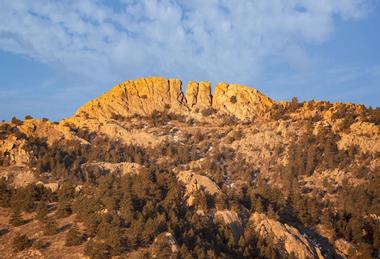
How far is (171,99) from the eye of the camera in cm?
7644

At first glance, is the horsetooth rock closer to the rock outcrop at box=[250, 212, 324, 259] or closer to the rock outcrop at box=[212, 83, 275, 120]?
the rock outcrop at box=[212, 83, 275, 120]

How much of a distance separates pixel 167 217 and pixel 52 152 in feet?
81.4

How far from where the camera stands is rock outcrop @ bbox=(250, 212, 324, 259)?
117 ft

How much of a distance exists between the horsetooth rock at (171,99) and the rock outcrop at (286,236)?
3574cm

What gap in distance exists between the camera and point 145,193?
1575 inches

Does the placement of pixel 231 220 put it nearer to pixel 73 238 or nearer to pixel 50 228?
pixel 73 238

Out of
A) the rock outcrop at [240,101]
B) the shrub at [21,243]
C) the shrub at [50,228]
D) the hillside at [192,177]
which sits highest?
the rock outcrop at [240,101]

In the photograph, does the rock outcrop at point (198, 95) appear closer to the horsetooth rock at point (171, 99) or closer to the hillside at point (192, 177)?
the horsetooth rock at point (171, 99)

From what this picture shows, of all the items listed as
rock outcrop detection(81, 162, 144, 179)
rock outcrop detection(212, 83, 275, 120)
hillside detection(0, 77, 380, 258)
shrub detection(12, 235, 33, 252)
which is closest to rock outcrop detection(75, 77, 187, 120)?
hillside detection(0, 77, 380, 258)

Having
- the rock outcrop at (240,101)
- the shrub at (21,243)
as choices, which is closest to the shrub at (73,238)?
the shrub at (21,243)

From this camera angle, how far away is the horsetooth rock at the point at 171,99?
7350cm

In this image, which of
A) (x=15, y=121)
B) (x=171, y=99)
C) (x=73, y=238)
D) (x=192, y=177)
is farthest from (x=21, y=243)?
(x=171, y=99)

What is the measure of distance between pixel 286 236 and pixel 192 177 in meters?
10.3

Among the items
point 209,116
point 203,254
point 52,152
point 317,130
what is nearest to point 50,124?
point 52,152
